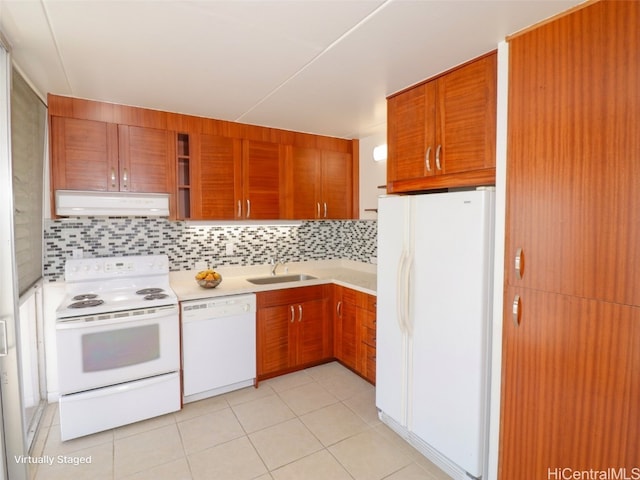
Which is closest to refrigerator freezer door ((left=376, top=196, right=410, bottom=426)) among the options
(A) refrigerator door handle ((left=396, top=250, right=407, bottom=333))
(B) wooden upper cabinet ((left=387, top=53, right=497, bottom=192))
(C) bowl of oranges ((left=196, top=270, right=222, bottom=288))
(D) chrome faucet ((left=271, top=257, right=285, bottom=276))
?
(A) refrigerator door handle ((left=396, top=250, right=407, bottom=333))

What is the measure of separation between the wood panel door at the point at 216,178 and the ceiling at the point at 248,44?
18.8 inches

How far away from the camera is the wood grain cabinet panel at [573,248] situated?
4.16 feet

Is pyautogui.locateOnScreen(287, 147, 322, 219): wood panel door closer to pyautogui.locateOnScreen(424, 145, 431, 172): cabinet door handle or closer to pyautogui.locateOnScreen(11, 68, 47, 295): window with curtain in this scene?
pyautogui.locateOnScreen(424, 145, 431, 172): cabinet door handle

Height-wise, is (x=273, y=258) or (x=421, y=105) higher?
(x=421, y=105)

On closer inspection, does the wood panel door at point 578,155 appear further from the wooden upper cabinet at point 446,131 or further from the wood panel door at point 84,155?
the wood panel door at point 84,155

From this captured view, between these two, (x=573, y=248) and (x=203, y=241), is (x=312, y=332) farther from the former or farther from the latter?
(x=573, y=248)

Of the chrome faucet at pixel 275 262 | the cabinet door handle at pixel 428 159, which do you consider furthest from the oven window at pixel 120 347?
the cabinet door handle at pixel 428 159

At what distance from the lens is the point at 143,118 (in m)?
2.67

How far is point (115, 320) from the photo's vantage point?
2301 millimetres

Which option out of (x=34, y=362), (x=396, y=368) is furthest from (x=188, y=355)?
(x=396, y=368)

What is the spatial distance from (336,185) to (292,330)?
158 cm

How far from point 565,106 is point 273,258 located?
281cm

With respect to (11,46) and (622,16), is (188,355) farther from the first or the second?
(622,16)

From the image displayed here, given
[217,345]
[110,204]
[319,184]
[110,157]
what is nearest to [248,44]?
[110,157]
